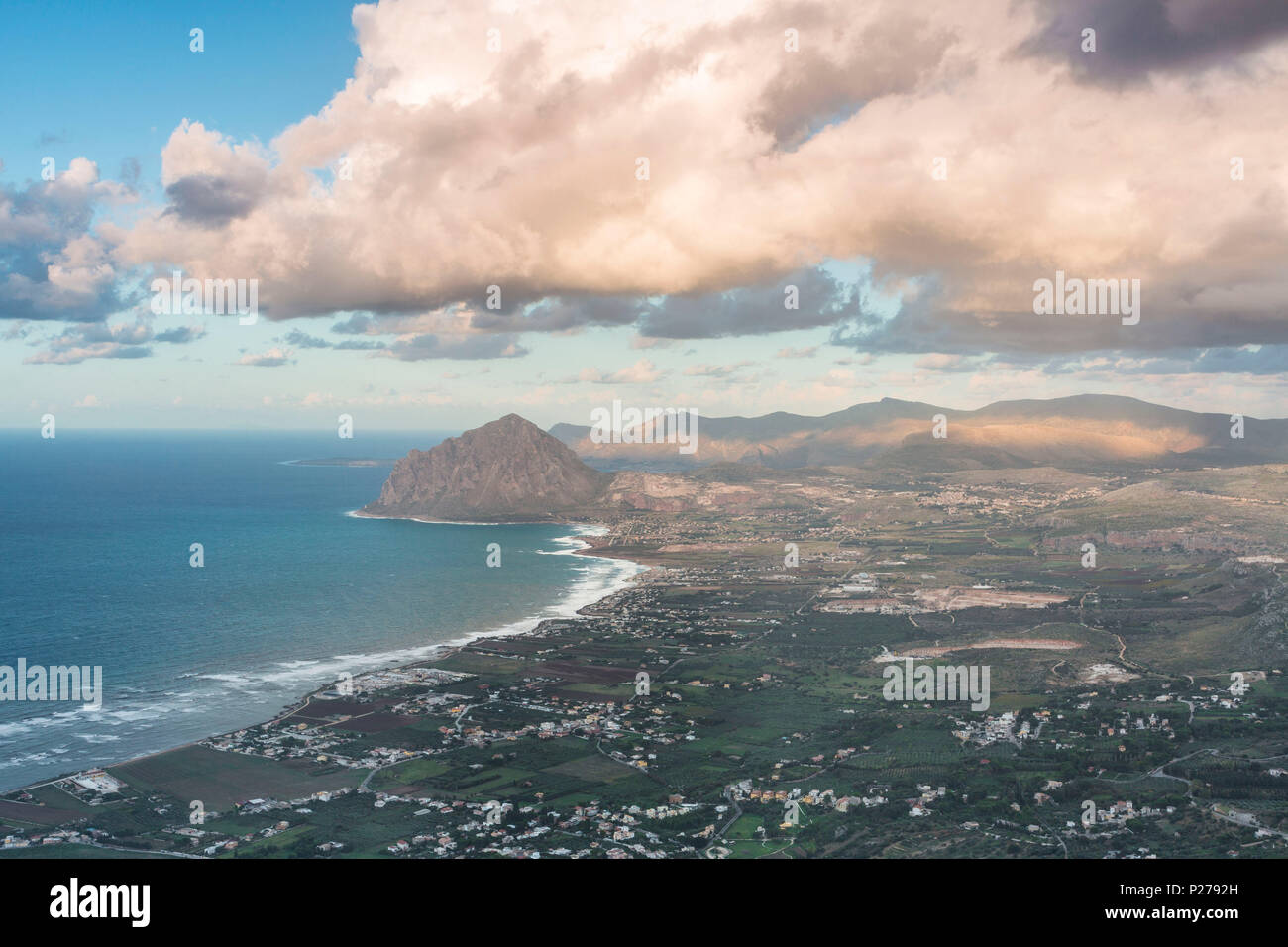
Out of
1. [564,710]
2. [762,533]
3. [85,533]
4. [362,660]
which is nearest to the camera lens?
[564,710]

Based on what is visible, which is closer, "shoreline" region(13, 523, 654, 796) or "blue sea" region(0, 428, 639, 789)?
"shoreline" region(13, 523, 654, 796)

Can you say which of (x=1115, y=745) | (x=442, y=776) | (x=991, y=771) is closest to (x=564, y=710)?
(x=442, y=776)

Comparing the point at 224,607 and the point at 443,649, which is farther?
the point at 224,607

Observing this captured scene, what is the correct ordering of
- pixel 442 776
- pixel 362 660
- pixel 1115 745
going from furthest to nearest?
1. pixel 362 660
2. pixel 1115 745
3. pixel 442 776

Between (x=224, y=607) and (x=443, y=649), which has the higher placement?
(x=224, y=607)

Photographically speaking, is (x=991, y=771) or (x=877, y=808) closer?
(x=877, y=808)

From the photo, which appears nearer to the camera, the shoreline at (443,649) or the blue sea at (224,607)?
the shoreline at (443,649)
